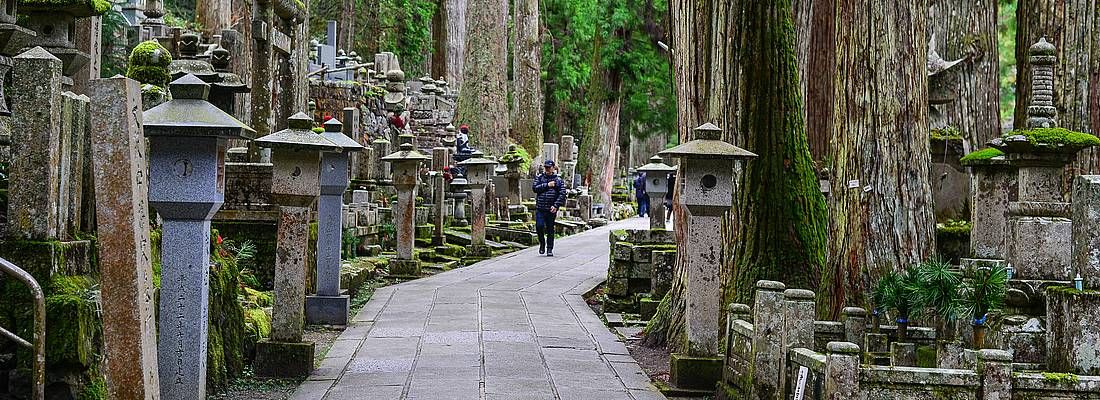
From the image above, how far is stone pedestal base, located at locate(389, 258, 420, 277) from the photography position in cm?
1792

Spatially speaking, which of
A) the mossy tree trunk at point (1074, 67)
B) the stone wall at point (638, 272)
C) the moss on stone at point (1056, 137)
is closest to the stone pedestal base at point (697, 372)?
the moss on stone at point (1056, 137)

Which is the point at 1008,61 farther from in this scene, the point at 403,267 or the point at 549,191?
the point at 403,267

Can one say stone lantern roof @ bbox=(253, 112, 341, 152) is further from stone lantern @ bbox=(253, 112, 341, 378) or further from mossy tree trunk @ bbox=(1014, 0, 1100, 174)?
mossy tree trunk @ bbox=(1014, 0, 1100, 174)

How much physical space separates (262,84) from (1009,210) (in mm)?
8879

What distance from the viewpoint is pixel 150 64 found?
10.3 m

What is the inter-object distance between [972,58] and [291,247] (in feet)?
36.8

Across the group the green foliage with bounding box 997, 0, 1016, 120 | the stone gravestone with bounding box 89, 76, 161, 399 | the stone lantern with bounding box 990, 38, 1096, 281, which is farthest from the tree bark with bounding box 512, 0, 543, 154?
the stone gravestone with bounding box 89, 76, 161, 399

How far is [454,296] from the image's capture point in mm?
15102

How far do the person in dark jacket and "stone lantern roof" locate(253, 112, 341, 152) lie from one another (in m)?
11.2

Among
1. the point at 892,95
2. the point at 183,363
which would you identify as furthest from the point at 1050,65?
the point at 183,363

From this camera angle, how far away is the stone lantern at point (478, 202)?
21344 mm

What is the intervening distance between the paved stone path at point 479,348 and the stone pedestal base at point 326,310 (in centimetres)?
25

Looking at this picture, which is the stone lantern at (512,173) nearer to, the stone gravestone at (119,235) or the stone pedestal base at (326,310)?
the stone pedestal base at (326,310)

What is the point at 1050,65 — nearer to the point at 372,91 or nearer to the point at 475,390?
the point at 475,390
